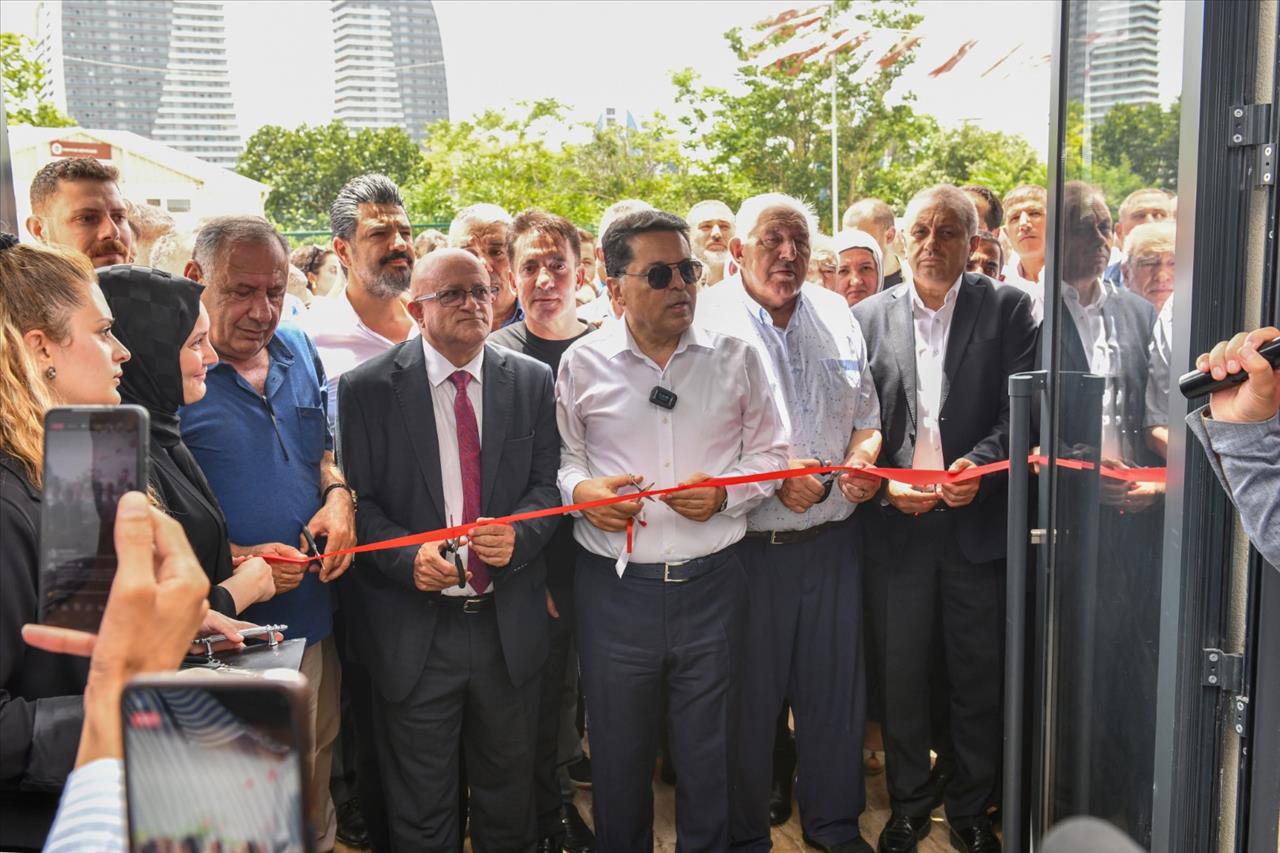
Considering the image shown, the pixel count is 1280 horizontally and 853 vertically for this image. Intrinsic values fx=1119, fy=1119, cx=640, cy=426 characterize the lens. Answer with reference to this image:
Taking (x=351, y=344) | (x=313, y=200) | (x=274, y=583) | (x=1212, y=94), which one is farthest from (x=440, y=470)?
(x=313, y=200)

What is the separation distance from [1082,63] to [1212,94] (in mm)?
707

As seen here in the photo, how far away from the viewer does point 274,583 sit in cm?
328

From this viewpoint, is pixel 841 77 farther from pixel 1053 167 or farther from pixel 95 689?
pixel 95 689

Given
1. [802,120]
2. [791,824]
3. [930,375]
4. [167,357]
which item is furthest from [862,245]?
[802,120]

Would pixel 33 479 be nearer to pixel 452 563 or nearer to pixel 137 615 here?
pixel 137 615

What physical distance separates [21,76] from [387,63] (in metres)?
13.6

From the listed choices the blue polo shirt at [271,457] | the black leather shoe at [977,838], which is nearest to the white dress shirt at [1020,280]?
the black leather shoe at [977,838]

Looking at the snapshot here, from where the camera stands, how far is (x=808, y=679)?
155 inches

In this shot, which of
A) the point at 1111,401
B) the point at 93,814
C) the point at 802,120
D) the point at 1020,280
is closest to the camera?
the point at 93,814

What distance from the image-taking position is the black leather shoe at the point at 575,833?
3957 millimetres

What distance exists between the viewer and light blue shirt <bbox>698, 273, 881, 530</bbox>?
3.91 meters

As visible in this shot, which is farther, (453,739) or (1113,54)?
(453,739)

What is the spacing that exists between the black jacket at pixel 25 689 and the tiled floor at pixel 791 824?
92.3 inches

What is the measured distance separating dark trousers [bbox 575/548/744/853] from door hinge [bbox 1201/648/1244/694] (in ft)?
5.09
